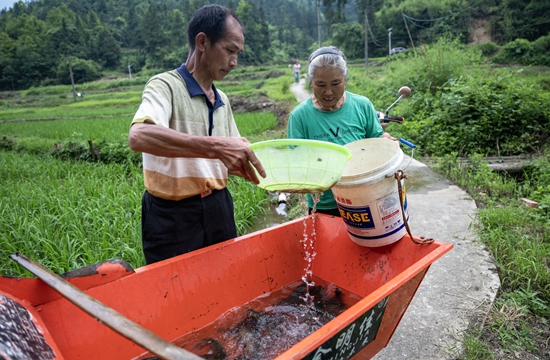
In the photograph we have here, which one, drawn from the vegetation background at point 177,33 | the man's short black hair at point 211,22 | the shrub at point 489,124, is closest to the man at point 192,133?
the man's short black hair at point 211,22

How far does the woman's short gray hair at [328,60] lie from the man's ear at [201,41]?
0.56 meters

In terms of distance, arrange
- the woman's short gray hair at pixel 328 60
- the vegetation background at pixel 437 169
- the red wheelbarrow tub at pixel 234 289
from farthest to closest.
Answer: the vegetation background at pixel 437 169 < the woman's short gray hair at pixel 328 60 < the red wheelbarrow tub at pixel 234 289

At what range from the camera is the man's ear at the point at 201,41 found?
1493 millimetres

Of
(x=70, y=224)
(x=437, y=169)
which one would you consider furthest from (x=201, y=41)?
(x=437, y=169)

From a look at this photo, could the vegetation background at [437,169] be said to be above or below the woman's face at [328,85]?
below

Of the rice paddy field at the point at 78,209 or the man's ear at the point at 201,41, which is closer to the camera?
the man's ear at the point at 201,41

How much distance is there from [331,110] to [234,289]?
1.03m

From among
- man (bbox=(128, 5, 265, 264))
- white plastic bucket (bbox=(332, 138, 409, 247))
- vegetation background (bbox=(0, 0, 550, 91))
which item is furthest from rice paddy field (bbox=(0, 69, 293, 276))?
vegetation background (bbox=(0, 0, 550, 91))

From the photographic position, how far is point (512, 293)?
86.3 inches

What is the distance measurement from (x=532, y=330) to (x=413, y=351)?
697 millimetres

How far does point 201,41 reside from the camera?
59.6 inches

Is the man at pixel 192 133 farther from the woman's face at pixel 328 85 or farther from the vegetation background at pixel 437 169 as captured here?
the vegetation background at pixel 437 169

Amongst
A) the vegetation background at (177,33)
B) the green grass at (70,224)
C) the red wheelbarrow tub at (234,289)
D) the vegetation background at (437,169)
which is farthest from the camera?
the vegetation background at (177,33)

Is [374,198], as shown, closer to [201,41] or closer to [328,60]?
[328,60]
